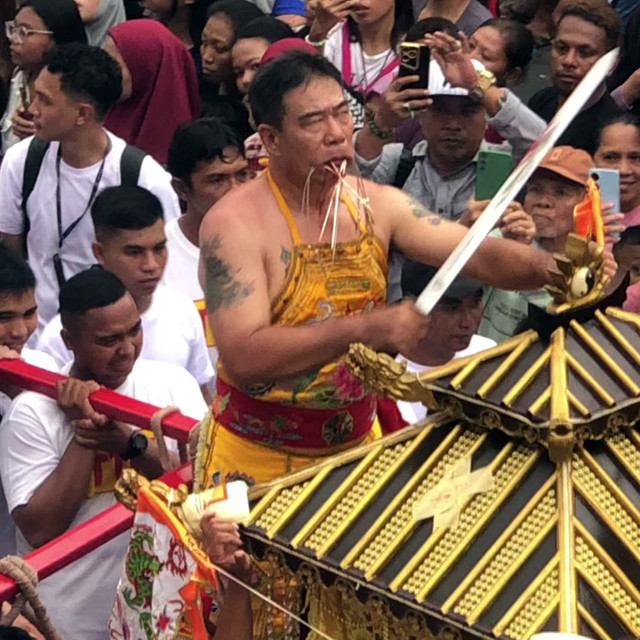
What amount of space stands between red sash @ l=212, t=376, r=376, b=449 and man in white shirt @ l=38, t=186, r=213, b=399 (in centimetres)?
162

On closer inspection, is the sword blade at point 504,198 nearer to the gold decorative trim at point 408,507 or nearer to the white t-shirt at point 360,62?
the gold decorative trim at point 408,507

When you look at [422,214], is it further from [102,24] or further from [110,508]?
[102,24]

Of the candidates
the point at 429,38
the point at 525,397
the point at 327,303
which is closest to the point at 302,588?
the point at 525,397

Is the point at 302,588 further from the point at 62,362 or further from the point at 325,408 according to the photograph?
the point at 62,362

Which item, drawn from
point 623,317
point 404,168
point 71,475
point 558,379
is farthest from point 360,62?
point 558,379

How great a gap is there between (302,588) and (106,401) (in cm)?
172

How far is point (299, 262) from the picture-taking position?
11.9ft

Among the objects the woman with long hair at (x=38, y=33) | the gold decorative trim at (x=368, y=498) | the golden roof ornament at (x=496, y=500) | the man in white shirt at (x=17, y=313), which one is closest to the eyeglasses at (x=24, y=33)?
the woman with long hair at (x=38, y=33)

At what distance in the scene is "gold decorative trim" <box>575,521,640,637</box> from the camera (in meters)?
2.38

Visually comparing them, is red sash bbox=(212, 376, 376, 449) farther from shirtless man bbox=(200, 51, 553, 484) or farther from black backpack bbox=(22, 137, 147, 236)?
black backpack bbox=(22, 137, 147, 236)

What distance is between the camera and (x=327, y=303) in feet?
11.9

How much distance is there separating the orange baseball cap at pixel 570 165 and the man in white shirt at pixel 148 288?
4.57 feet

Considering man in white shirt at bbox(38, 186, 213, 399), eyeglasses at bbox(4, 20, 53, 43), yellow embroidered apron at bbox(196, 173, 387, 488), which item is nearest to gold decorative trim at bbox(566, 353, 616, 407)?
yellow embroidered apron at bbox(196, 173, 387, 488)

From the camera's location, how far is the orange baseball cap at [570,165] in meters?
5.46
